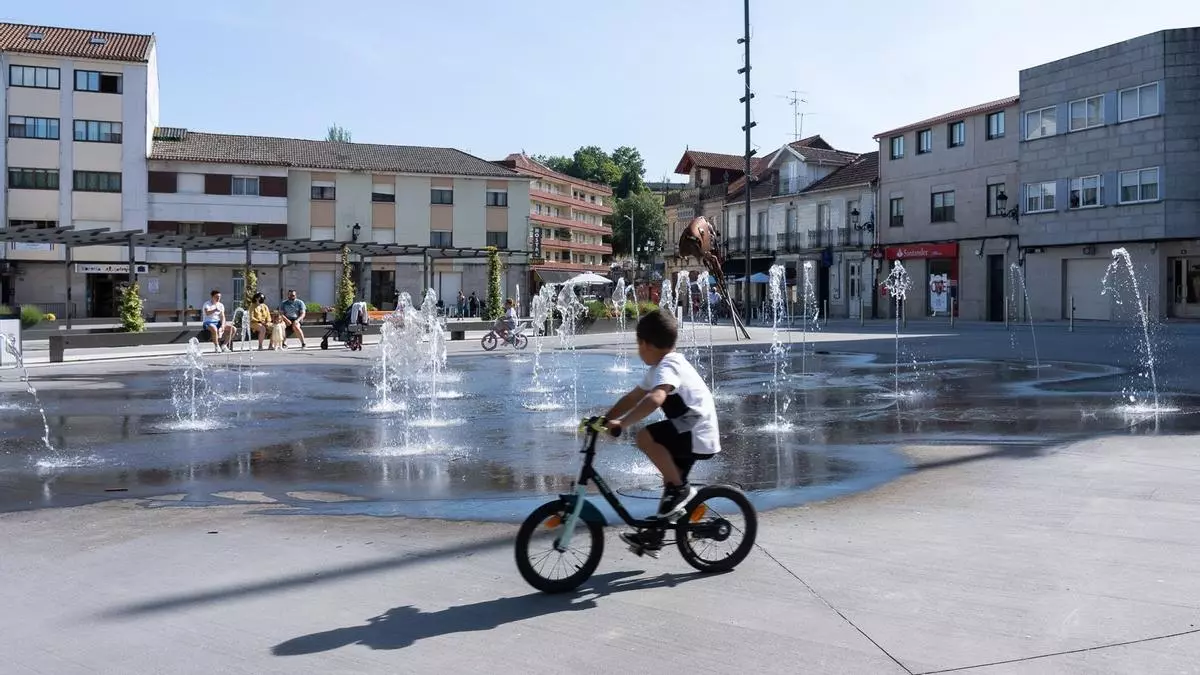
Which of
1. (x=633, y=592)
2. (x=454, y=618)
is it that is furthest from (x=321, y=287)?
(x=454, y=618)

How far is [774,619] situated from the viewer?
4.54 meters

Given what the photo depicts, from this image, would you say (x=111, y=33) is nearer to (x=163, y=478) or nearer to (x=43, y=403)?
(x=43, y=403)

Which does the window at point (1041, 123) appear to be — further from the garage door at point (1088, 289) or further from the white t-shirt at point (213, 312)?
the white t-shirt at point (213, 312)

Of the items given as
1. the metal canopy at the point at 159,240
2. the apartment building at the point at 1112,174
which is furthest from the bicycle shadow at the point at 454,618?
the apartment building at the point at 1112,174

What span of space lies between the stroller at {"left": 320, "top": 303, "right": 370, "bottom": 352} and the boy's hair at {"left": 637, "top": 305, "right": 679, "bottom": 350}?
23.2 meters

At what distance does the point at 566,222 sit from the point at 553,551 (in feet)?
291

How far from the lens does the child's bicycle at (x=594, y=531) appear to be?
4.93m

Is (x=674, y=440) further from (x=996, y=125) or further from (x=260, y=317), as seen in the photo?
(x=996, y=125)

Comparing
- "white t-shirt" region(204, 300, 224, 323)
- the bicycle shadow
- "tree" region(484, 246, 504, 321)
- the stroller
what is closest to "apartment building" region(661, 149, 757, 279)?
"tree" region(484, 246, 504, 321)

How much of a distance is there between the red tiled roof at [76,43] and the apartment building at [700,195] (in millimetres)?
33751

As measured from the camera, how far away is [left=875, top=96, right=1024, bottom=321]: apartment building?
45125 mm

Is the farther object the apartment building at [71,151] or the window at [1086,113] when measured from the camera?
the apartment building at [71,151]

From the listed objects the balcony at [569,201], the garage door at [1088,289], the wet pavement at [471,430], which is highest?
the balcony at [569,201]

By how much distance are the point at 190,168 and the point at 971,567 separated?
55.7 meters
